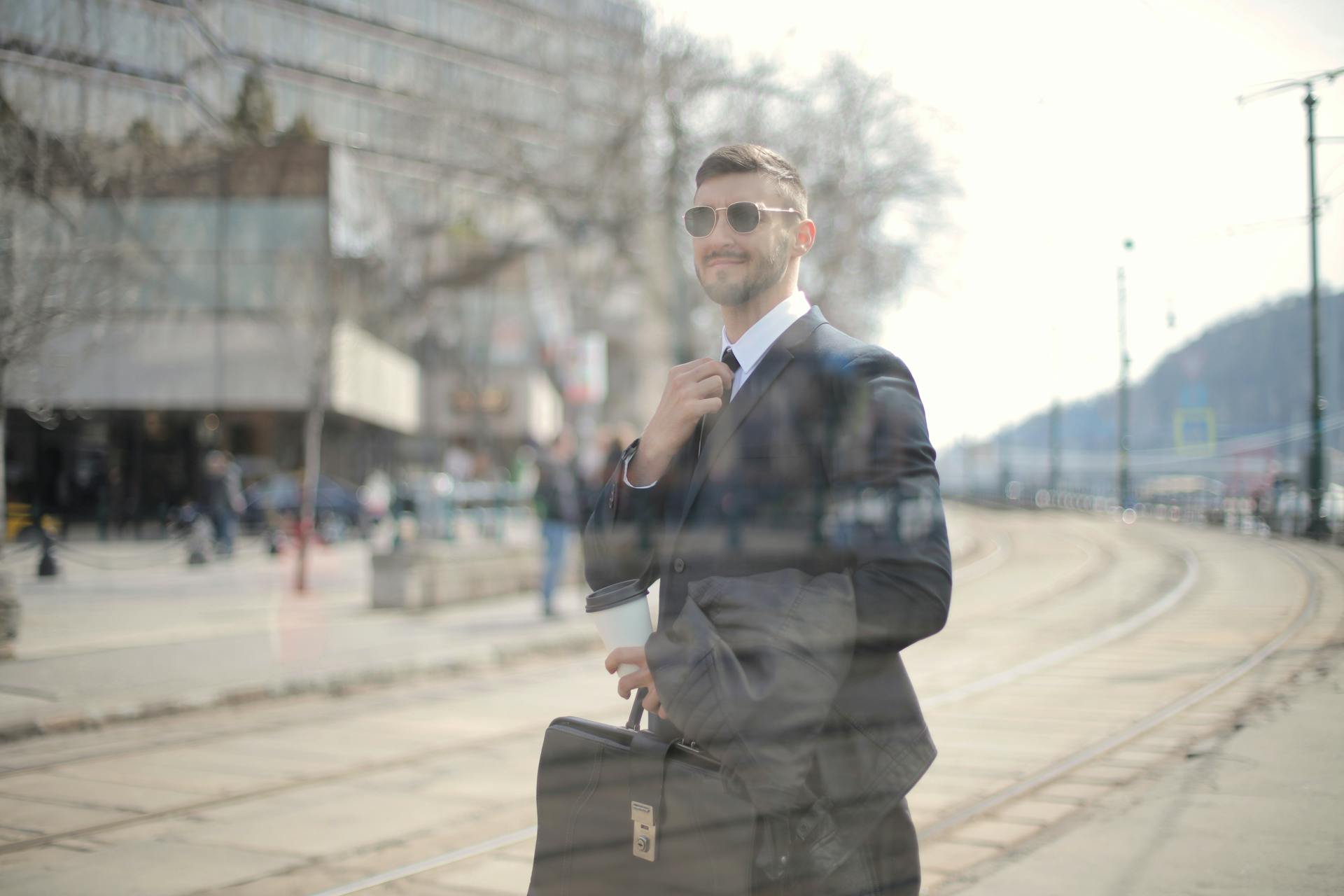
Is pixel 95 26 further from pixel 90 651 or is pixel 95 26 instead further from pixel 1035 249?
pixel 1035 249

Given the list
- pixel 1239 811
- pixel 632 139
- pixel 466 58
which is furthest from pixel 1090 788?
pixel 466 58

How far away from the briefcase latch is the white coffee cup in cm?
23

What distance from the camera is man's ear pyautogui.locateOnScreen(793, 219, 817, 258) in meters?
2.15

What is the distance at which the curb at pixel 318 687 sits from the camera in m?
7.25

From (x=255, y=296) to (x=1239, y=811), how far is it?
2870 cm

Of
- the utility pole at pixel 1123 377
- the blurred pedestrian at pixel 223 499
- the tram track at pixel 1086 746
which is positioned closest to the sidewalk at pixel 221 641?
the blurred pedestrian at pixel 223 499

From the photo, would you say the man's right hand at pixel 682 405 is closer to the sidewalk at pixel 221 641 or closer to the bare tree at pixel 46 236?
the sidewalk at pixel 221 641

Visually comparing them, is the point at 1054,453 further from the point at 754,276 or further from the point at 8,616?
the point at 754,276

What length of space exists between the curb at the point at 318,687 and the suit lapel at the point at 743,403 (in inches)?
205

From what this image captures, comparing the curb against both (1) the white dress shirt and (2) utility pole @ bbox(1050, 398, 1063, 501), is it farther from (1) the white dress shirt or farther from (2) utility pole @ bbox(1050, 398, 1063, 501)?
(2) utility pole @ bbox(1050, 398, 1063, 501)

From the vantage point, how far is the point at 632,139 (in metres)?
20.7

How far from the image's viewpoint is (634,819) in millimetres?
1922

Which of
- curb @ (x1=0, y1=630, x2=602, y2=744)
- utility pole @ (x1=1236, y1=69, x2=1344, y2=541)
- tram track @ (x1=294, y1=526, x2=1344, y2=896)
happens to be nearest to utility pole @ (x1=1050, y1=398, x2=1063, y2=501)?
tram track @ (x1=294, y1=526, x2=1344, y2=896)

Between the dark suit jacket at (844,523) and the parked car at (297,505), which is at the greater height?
the dark suit jacket at (844,523)
